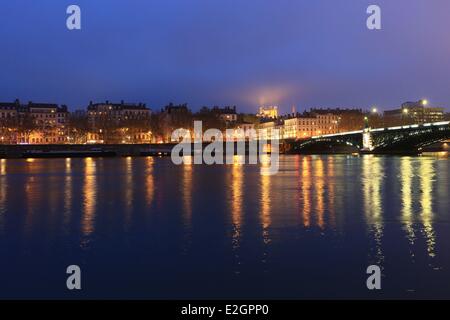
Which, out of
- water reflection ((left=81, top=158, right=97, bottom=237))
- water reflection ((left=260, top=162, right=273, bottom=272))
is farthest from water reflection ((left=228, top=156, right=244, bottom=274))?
water reflection ((left=81, top=158, right=97, bottom=237))

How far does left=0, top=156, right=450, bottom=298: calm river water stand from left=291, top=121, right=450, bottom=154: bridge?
50.1 m

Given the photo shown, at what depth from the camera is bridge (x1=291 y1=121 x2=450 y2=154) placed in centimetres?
6644

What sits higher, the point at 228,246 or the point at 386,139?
the point at 386,139

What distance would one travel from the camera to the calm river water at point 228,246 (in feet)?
26.1

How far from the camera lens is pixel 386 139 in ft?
250

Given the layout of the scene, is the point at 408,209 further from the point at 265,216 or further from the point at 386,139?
the point at 386,139

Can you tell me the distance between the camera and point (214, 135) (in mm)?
112312

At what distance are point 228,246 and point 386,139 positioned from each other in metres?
69.1

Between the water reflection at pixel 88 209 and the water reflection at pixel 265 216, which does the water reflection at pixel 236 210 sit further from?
the water reflection at pixel 88 209

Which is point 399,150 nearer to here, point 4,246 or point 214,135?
point 214,135

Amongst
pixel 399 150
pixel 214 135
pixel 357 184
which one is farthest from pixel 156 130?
pixel 357 184

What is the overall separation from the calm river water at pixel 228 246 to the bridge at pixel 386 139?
164 feet


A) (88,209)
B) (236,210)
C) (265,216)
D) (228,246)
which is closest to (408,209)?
(265,216)
